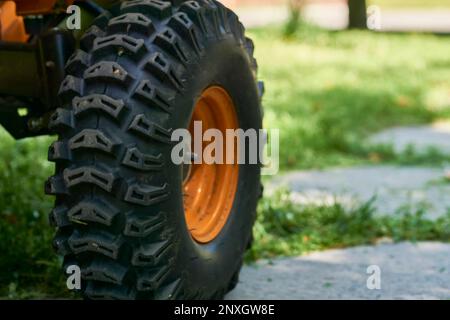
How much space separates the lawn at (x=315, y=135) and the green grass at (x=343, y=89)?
0.01m

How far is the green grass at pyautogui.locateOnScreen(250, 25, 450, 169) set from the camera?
23.6 ft

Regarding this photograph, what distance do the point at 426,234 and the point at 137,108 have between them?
7.83 ft

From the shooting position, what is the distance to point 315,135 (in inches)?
286

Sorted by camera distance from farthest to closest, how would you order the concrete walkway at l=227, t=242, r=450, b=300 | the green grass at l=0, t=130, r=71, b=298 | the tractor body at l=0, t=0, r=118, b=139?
the green grass at l=0, t=130, r=71, b=298 → the concrete walkway at l=227, t=242, r=450, b=300 → the tractor body at l=0, t=0, r=118, b=139

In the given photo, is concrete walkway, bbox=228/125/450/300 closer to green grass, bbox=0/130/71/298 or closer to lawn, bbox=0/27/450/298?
lawn, bbox=0/27/450/298

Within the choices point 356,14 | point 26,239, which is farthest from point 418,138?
point 356,14

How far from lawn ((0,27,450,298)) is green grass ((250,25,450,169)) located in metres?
0.01

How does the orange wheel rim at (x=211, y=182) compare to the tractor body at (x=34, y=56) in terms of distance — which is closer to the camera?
the tractor body at (x=34, y=56)

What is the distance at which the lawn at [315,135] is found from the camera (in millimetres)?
4043

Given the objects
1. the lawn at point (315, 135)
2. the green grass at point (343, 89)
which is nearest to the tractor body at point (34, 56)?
the lawn at point (315, 135)

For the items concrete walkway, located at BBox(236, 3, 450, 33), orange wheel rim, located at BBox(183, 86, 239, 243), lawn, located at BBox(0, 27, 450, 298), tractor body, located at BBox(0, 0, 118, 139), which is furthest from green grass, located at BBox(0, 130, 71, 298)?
concrete walkway, located at BBox(236, 3, 450, 33)

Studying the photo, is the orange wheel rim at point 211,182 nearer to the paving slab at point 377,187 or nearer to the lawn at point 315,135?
the lawn at point 315,135

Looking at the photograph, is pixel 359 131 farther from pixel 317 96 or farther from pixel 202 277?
pixel 202 277
